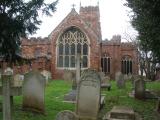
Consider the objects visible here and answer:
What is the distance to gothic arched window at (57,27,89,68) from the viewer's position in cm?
4444

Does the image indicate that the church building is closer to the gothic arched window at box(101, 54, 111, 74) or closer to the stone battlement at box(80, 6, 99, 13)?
the gothic arched window at box(101, 54, 111, 74)

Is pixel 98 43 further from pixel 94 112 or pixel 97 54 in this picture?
pixel 94 112

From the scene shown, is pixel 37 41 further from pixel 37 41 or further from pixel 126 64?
pixel 126 64

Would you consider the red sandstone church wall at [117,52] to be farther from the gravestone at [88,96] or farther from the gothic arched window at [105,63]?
the gravestone at [88,96]

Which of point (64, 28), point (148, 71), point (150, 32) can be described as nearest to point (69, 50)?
point (64, 28)

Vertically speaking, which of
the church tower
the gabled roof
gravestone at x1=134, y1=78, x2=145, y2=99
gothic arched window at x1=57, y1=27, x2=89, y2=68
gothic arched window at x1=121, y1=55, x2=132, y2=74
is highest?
the church tower

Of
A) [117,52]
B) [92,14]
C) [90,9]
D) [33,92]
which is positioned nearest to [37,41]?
[117,52]

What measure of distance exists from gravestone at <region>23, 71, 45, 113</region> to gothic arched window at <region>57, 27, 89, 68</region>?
1233 inches

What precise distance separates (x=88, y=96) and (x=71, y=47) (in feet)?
109

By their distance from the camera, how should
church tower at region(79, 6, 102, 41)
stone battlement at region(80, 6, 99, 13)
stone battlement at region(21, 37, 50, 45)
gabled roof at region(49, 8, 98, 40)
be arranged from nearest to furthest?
gabled roof at region(49, 8, 98, 40), stone battlement at region(21, 37, 50, 45), church tower at region(79, 6, 102, 41), stone battlement at region(80, 6, 99, 13)

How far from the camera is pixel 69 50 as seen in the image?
4509 centimetres

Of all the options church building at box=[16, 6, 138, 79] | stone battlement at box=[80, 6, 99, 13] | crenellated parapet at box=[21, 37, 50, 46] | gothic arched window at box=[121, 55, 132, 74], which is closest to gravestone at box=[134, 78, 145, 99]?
church building at box=[16, 6, 138, 79]

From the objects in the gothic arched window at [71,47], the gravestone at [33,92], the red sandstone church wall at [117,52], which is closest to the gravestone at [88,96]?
the gravestone at [33,92]

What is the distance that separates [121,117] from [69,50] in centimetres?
3425
